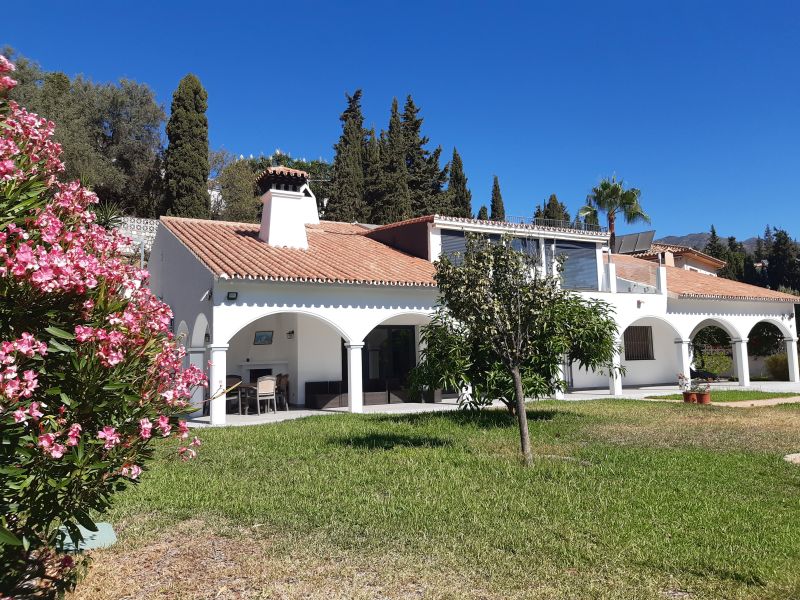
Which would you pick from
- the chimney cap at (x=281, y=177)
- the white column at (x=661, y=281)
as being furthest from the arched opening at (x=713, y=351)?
the chimney cap at (x=281, y=177)

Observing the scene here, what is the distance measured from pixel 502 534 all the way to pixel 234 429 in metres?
8.62

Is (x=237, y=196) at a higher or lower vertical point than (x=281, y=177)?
higher

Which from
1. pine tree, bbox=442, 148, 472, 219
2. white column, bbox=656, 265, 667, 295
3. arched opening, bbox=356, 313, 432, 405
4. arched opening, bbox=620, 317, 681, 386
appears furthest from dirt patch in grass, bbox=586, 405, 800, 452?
pine tree, bbox=442, 148, 472, 219

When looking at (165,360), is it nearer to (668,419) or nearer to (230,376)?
(668,419)

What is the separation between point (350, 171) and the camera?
42500 millimetres

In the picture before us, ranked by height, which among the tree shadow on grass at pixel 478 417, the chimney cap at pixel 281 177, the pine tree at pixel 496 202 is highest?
the pine tree at pixel 496 202

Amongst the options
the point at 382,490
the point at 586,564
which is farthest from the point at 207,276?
the point at 586,564

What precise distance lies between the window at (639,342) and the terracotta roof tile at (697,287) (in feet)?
7.41

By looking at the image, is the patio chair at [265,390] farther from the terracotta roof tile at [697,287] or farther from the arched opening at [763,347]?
the arched opening at [763,347]

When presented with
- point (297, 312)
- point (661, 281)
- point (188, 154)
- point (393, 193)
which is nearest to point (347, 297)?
point (297, 312)

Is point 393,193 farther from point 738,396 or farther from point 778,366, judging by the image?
point 738,396

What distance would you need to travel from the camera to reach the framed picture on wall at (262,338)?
731 inches

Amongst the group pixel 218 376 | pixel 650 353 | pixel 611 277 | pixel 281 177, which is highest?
pixel 281 177

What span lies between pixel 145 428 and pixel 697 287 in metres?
24.8
